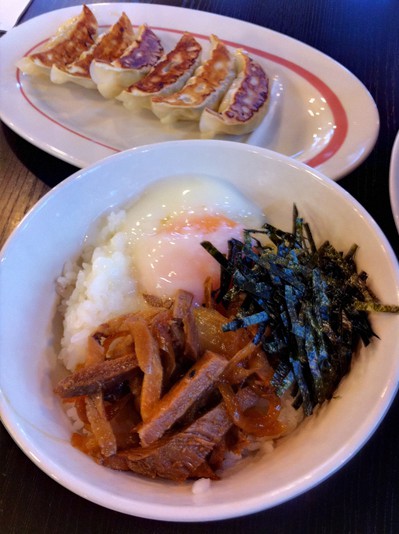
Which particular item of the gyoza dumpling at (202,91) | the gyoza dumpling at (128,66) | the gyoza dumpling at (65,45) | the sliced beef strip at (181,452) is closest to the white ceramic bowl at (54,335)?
the sliced beef strip at (181,452)

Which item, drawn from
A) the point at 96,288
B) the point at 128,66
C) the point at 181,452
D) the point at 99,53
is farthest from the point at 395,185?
the point at 99,53

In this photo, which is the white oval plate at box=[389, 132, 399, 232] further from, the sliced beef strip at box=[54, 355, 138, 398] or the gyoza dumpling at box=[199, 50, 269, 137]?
the sliced beef strip at box=[54, 355, 138, 398]

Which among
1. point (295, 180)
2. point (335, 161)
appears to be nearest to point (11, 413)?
point (295, 180)

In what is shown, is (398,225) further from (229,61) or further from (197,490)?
(229,61)

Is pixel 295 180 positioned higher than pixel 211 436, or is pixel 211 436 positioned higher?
pixel 295 180

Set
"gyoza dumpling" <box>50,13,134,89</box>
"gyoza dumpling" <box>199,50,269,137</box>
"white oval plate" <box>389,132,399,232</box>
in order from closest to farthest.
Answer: "white oval plate" <box>389,132,399,232</box>
"gyoza dumpling" <box>199,50,269,137</box>
"gyoza dumpling" <box>50,13,134,89</box>

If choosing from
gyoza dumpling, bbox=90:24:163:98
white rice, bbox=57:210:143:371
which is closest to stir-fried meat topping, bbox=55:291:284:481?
white rice, bbox=57:210:143:371

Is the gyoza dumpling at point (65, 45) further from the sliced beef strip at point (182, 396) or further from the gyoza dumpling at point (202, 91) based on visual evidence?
the sliced beef strip at point (182, 396)

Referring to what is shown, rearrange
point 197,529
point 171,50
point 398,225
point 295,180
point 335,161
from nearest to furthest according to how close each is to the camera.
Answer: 1. point 197,529
2. point 295,180
3. point 398,225
4. point 335,161
5. point 171,50
